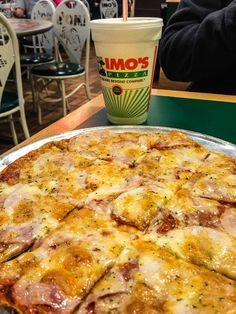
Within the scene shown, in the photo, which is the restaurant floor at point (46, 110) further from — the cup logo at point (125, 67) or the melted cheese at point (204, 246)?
the melted cheese at point (204, 246)

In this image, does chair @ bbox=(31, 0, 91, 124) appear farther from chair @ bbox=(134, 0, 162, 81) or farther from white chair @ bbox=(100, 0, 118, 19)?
chair @ bbox=(134, 0, 162, 81)

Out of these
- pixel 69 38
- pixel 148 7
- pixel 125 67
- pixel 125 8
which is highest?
pixel 125 8

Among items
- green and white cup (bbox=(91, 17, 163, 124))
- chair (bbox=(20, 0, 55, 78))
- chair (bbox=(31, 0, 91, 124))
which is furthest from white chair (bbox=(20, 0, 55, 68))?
green and white cup (bbox=(91, 17, 163, 124))

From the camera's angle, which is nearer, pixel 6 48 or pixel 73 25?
pixel 6 48

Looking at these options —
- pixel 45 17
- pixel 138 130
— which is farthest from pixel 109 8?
pixel 138 130

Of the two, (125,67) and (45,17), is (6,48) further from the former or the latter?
(45,17)
